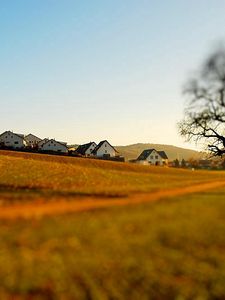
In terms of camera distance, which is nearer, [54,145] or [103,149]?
[54,145]

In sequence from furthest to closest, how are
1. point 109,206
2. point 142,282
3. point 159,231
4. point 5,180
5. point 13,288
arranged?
point 5,180 → point 109,206 → point 159,231 → point 142,282 → point 13,288

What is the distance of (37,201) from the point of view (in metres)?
19.0

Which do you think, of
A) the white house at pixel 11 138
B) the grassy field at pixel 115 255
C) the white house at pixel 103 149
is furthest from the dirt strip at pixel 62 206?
the white house at pixel 11 138

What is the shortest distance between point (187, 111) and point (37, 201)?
32427 millimetres

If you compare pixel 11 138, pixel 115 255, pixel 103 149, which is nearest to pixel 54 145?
pixel 11 138

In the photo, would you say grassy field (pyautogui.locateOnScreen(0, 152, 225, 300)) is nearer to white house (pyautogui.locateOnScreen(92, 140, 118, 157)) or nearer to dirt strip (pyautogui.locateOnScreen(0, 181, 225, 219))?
dirt strip (pyautogui.locateOnScreen(0, 181, 225, 219))

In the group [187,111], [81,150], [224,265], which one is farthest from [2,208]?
[81,150]

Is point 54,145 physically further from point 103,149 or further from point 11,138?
point 103,149

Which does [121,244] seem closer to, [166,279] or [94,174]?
[166,279]

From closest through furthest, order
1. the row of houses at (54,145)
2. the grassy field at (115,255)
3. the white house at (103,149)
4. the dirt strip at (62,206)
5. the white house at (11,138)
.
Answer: the grassy field at (115,255), the dirt strip at (62,206), the white house at (11,138), the row of houses at (54,145), the white house at (103,149)

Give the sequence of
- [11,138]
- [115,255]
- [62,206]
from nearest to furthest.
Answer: [115,255] → [62,206] → [11,138]

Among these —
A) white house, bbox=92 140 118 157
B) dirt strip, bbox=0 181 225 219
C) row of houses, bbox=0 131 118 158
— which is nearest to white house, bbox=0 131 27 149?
row of houses, bbox=0 131 118 158

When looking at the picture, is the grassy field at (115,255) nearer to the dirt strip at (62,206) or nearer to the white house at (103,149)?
the dirt strip at (62,206)

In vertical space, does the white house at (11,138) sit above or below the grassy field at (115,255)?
above
